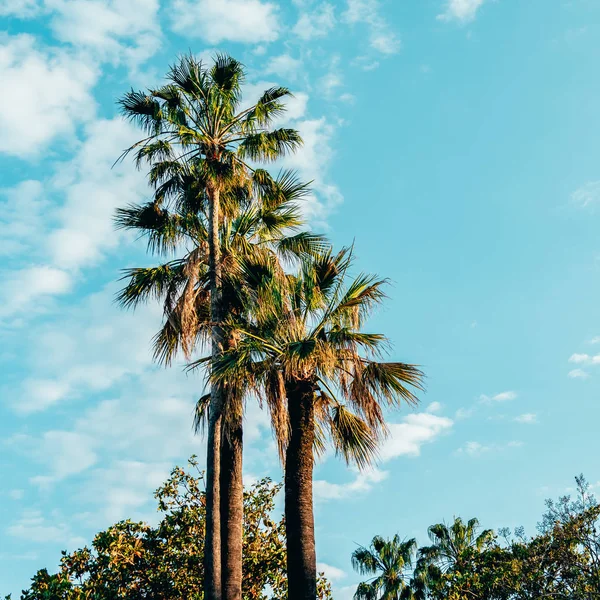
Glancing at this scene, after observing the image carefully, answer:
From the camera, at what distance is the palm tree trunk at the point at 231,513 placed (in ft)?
46.3

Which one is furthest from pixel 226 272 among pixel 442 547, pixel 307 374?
pixel 442 547

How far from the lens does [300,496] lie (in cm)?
1303

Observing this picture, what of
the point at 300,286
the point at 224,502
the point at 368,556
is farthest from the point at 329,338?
the point at 368,556

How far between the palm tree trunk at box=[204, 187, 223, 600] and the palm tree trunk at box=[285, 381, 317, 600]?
1560 mm

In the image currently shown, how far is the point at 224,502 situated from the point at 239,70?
34.2ft

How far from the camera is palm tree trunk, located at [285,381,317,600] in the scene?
1236 centimetres

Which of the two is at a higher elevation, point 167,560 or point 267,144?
point 267,144

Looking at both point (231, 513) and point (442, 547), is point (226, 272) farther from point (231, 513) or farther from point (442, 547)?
point (442, 547)

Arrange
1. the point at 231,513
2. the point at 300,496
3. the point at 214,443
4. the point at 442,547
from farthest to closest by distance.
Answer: the point at 442,547 → the point at 231,513 → the point at 214,443 → the point at 300,496

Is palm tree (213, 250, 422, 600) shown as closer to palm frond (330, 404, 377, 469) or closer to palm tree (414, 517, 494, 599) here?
palm frond (330, 404, 377, 469)

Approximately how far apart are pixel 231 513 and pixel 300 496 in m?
2.30

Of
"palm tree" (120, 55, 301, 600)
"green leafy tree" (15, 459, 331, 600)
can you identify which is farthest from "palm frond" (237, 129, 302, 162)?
"green leafy tree" (15, 459, 331, 600)

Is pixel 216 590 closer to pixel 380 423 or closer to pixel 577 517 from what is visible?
pixel 380 423

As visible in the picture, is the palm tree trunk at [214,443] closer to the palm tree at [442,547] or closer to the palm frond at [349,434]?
the palm frond at [349,434]
